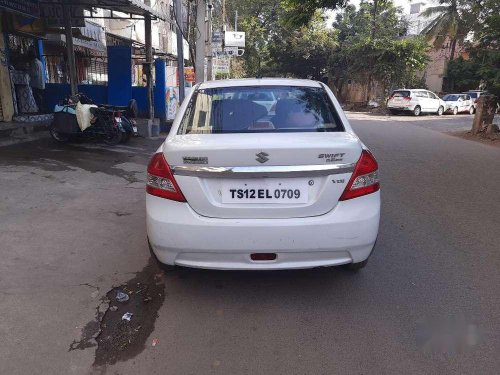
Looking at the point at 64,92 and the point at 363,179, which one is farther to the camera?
the point at 64,92

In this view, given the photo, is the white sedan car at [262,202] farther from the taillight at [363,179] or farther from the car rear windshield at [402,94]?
the car rear windshield at [402,94]

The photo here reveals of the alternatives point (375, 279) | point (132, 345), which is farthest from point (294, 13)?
point (132, 345)

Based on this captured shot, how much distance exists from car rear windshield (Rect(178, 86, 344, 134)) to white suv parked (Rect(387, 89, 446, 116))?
2245 cm

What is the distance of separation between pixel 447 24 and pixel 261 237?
3977cm

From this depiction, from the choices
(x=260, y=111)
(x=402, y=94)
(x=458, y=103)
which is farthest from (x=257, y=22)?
(x=260, y=111)

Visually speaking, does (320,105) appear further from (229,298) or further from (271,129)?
(229,298)

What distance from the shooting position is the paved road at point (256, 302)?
2.63m

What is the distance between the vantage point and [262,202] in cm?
294

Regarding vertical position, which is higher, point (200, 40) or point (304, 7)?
point (304, 7)

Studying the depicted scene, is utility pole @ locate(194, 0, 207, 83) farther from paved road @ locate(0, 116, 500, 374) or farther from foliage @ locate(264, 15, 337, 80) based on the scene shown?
foliage @ locate(264, 15, 337, 80)

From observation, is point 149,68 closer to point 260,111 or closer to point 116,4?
point 116,4

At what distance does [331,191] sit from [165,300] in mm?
1508

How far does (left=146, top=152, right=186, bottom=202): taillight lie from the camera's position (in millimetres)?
2992

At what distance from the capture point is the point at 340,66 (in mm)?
35406
